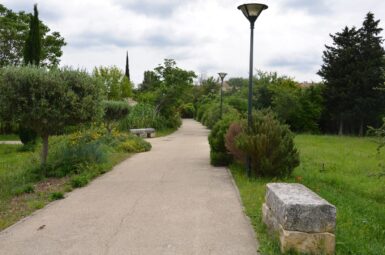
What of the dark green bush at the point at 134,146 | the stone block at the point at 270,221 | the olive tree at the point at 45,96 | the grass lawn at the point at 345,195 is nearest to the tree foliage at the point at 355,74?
the grass lawn at the point at 345,195

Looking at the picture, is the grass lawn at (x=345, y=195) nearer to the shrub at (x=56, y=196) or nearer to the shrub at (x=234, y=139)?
the shrub at (x=234, y=139)

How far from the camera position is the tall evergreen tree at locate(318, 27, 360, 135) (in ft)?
106

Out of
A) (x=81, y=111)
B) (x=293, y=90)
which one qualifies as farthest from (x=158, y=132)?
(x=81, y=111)

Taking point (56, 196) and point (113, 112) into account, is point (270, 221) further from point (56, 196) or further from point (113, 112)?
point (113, 112)

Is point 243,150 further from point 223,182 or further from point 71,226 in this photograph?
point 71,226

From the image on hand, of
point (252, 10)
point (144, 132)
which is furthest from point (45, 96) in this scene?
point (144, 132)

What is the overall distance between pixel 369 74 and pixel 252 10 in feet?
78.1

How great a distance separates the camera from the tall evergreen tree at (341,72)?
32406mm

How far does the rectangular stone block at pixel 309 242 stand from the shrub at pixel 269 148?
219 inches

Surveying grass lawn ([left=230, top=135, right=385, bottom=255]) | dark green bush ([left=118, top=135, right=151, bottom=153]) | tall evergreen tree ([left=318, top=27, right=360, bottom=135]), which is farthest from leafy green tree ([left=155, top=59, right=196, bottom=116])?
grass lawn ([left=230, top=135, right=385, bottom=255])

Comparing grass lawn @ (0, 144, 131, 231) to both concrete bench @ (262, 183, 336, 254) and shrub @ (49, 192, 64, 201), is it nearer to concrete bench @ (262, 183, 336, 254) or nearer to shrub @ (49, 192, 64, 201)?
shrub @ (49, 192, 64, 201)

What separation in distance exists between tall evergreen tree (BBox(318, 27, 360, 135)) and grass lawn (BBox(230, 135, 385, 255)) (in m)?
17.2

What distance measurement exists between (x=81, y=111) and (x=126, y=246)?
6.24 metres

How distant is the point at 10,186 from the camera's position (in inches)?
381
